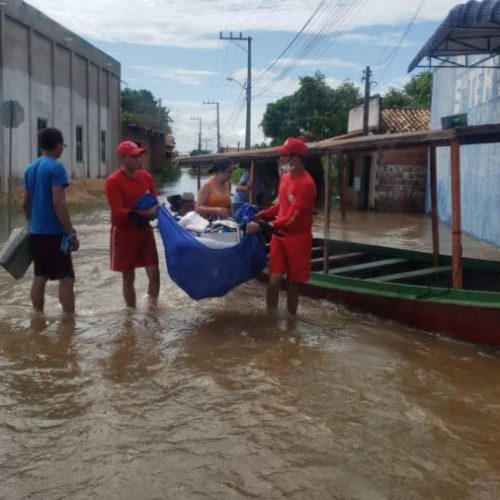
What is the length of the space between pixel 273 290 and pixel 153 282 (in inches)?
45.5

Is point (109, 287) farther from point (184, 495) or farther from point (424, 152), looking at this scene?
point (424, 152)

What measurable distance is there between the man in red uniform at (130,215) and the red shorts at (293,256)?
44.2 inches

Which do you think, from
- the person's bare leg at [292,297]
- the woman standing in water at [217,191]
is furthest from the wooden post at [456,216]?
the woman standing in water at [217,191]

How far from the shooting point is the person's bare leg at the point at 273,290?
6.05m

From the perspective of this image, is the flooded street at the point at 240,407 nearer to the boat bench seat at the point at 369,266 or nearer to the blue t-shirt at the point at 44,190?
the boat bench seat at the point at 369,266

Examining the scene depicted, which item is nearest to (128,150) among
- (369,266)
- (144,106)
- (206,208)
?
(206,208)

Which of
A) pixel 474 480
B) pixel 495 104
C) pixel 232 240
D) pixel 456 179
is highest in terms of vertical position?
pixel 495 104

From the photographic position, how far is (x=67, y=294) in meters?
5.99

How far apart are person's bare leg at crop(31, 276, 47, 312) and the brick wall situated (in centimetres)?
1724

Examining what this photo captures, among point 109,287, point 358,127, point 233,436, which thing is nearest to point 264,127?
point 358,127

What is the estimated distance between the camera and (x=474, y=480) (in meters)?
3.36

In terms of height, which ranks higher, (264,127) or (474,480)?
(264,127)

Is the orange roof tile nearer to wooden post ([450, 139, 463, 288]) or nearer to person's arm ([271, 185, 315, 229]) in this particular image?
wooden post ([450, 139, 463, 288])

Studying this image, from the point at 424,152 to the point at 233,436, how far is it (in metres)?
19.6
